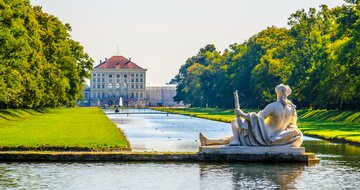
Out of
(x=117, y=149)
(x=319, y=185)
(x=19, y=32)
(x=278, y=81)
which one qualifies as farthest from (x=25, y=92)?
(x=278, y=81)

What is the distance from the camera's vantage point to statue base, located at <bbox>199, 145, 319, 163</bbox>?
2641 centimetres

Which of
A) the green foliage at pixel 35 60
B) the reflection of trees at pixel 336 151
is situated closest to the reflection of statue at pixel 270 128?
the reflection of trees at pixel 336 151

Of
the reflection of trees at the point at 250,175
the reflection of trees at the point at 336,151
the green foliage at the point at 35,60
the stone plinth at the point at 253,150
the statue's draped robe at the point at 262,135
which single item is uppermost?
the green foliage at the point at 35,60

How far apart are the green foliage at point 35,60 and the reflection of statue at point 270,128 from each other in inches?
1019

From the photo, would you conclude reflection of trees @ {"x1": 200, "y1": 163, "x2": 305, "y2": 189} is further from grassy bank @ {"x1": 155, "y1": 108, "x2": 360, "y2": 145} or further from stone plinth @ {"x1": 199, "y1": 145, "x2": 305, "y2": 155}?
grassy bank @ {"x1": 155, "y1": 108, "x2": 360, "y2": 145}

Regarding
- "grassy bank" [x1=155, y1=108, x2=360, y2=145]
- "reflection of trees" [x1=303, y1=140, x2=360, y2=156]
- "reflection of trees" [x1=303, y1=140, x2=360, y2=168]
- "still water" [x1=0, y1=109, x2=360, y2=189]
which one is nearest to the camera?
"still water" [x1=0, y1=109, x2=360, y2=189]

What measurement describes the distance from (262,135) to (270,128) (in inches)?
17.8

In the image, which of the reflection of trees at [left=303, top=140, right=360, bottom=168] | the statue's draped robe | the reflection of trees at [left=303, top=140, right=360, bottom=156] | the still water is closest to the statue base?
the statue's draped robe

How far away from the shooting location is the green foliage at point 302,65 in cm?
6575

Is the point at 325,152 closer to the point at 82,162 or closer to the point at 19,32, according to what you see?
the point at 82,162

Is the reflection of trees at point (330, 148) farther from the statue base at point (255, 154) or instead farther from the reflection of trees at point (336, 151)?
the statue base at point (255, 154)

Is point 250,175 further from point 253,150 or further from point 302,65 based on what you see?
point 302,65

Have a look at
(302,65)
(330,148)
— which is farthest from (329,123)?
(330,148)

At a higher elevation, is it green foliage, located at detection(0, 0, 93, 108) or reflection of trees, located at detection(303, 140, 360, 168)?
green foliage, located at detection(0, 0, 93, 108)
